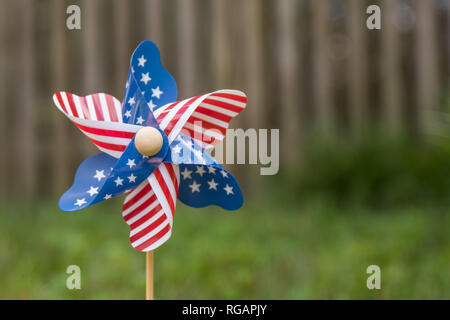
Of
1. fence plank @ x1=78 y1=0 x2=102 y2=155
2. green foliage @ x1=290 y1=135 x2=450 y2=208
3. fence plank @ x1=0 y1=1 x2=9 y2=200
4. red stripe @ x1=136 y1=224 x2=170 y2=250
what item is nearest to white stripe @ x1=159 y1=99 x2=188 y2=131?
red stripe @ x1=136 y1=224 x2=170 y2=250

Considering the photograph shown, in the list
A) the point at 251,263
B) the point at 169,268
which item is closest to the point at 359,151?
the point at 251,263

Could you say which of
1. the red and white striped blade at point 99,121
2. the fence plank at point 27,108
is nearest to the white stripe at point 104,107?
the red and white striped blade at point 99,121

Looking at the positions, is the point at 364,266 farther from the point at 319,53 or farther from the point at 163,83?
the point at 319,53

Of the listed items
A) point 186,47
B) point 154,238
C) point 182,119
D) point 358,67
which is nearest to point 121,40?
point 186,47

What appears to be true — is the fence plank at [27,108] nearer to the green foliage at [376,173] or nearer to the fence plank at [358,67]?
the green foliage at [376,173]

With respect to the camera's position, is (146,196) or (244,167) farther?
(244,167)

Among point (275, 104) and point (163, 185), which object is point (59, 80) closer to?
point (275, 104)
